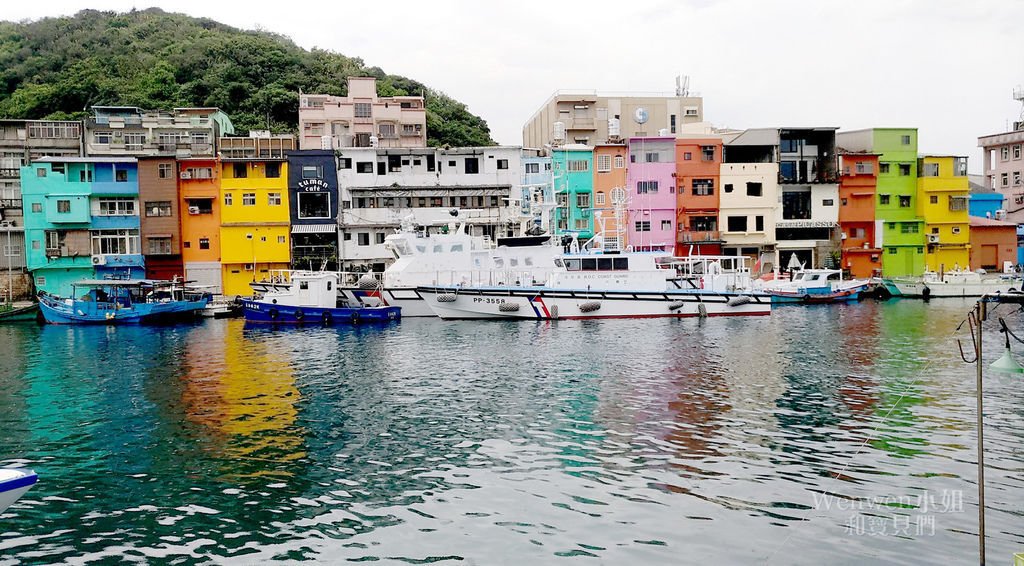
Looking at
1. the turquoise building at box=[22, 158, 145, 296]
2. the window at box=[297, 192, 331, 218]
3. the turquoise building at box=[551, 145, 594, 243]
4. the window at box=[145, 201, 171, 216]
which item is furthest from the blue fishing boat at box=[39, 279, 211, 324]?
the turquoise building at box=[551, 145, 594, 243]

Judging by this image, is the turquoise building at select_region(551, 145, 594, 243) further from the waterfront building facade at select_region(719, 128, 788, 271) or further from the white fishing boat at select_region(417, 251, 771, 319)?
the white fishing boat at select_region(417, 251, 771, 319)

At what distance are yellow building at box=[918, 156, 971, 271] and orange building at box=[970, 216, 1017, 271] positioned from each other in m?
1.97

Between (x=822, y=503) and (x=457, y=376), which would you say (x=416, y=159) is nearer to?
(x=457, y=376)

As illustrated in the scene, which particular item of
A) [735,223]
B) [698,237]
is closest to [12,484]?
[698,237]

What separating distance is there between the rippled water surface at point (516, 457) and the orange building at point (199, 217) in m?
25.7

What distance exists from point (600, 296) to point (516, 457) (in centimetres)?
2726

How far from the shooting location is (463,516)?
40.5 ft

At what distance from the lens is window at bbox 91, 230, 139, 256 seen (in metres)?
53.2

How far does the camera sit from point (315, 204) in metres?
56.6

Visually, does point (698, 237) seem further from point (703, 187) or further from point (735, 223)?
point (703, 187)

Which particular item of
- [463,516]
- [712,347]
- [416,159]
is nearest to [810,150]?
[416,159]

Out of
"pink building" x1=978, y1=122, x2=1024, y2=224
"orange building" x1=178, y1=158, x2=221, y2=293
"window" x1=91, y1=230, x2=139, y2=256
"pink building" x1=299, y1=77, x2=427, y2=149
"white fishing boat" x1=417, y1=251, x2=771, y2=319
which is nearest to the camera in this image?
"white fishing boat" x1=417, y1=251, x2=771, y2=319

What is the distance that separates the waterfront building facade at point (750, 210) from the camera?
6106 cm

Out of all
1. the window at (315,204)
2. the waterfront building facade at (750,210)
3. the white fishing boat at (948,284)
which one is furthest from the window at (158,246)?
the white fishing boat at (948,284)
